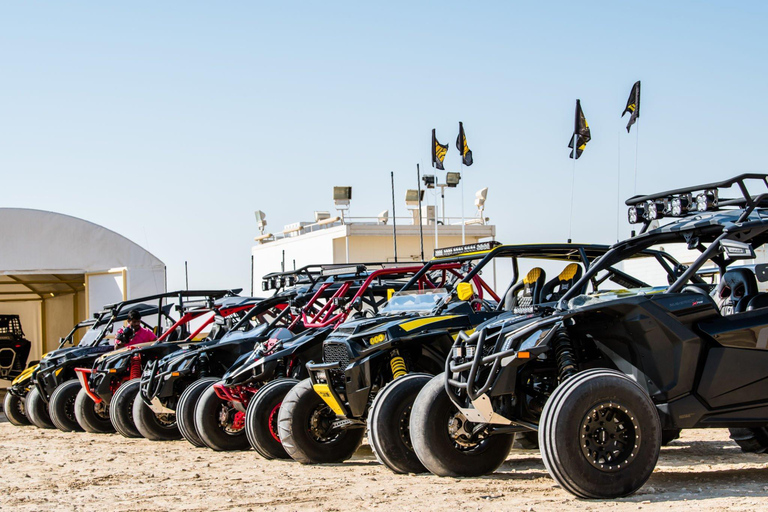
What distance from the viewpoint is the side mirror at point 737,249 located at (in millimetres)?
6309

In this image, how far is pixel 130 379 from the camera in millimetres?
13688

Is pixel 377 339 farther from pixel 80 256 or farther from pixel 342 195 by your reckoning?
pixel 342 195

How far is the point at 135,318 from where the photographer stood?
15.7 meters

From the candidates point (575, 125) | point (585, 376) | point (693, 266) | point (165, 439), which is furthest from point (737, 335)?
point (575, 125)

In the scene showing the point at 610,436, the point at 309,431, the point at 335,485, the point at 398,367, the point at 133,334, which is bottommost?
the point at 335,485

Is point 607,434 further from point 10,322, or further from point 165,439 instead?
point 10,322

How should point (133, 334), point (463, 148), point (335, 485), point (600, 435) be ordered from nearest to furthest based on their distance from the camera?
point (600, 435) → point (335, 485) → point (133, 334) → point (463, 148)

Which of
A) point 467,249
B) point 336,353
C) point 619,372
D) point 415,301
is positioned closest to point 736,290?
point 619,372

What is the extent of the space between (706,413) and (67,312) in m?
30.1

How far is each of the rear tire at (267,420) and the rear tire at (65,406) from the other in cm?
659

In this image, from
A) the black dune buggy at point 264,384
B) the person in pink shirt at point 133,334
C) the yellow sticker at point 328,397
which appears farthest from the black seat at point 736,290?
the person in pink shirt at point 133,334

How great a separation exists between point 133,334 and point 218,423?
18.5 feet

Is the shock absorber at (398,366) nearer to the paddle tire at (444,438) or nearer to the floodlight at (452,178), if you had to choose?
the paddle tire at (444,438)

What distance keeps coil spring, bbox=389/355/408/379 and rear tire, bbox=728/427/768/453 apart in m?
2.76
